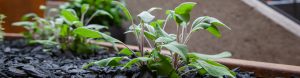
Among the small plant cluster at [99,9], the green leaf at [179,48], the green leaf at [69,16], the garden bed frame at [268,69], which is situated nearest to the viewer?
the green leaf at [179,48]

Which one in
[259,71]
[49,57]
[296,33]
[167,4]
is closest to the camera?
[259,71]

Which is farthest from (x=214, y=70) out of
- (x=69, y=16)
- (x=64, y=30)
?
(x=64, y=30)

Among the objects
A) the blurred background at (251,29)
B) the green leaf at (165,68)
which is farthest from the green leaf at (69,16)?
the green leaf at (165,68)

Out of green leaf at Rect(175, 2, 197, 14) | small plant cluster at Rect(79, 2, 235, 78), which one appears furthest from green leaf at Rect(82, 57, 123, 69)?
green leaf at Rect(175, 2, 197, 14)

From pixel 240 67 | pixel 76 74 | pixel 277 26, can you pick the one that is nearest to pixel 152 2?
pixel 277 26

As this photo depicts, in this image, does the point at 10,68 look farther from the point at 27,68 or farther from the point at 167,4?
the point at 167,4

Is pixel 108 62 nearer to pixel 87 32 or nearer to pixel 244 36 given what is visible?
pixel 87 32

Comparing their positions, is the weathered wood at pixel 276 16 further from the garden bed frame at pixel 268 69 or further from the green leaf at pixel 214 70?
the green leaf at pixel 214 70

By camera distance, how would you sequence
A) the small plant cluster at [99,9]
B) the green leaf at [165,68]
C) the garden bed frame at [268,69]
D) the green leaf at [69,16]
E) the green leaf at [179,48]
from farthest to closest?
the small plant cluster at [99,9], the green leaf at [69,16], the garden bed frame at [268,69], the green leaf at [165,68], the green leaf at [179,48]
